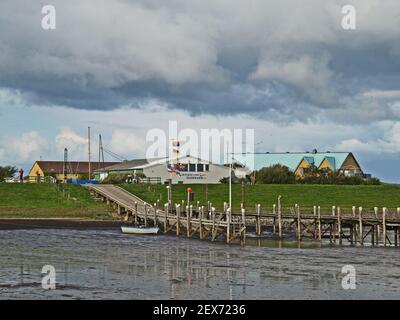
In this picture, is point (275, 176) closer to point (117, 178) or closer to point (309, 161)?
point (309, 161)

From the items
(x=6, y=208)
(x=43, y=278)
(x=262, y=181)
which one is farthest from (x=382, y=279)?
(x=262, y=181)

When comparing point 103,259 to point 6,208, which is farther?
point 6,208

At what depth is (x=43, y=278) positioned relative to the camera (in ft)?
121

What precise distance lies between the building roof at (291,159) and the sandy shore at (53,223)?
57032mm

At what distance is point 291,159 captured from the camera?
13875 cm

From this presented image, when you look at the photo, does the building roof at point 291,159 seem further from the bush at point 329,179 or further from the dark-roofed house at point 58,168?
the dark-roofed house at point 58,168

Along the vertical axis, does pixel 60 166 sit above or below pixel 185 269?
above

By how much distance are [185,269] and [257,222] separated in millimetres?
24273

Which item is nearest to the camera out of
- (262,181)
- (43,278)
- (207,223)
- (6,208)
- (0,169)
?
(43,278)
